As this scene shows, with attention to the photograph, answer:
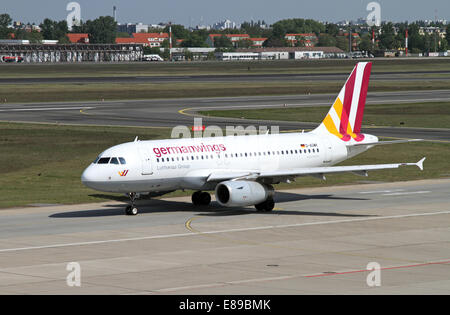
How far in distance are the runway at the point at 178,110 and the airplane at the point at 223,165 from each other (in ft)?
119

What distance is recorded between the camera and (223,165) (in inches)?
1971

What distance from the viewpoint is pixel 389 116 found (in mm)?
113062

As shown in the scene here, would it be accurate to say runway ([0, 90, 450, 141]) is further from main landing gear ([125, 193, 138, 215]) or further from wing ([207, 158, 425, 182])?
main landing gear ([125, 193, 138, 215])

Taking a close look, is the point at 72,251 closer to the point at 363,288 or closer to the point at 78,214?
the point at 78,214

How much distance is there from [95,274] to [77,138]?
2153 inches

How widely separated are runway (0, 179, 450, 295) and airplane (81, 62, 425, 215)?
5.27 ft

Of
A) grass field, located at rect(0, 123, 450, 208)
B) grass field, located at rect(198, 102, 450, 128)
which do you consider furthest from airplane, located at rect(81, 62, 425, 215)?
grass field, located at rect(198, 102, 450, 128)

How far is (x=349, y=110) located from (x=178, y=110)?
67.9 meters

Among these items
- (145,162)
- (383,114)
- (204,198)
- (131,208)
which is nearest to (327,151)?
(204,198)

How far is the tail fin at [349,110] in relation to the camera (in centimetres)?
5600

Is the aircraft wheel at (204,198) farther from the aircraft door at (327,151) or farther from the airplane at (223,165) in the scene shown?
the aircraft door at (327,151)

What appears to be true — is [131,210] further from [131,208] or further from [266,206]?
[266,206]

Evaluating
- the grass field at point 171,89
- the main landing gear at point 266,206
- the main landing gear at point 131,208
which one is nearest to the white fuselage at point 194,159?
the main landing gear at point 131,208

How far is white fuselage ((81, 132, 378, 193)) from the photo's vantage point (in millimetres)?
46656
